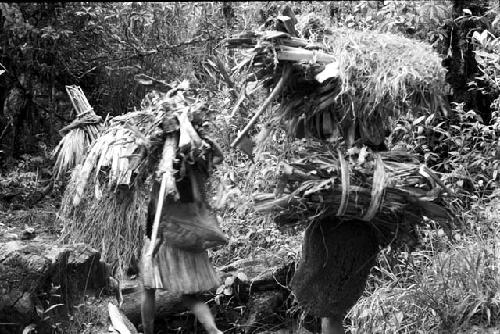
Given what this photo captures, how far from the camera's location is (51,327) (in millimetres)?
4750

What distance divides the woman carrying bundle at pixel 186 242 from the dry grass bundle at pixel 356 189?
64 cm

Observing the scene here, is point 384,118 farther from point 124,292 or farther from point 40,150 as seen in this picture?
point 40,150

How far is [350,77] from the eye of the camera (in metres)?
3.88

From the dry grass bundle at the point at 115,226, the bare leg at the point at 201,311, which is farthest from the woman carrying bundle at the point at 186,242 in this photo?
the dry grass bundle at the point at 115,226

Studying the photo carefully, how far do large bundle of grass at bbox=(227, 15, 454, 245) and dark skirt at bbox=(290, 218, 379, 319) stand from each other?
14 cm

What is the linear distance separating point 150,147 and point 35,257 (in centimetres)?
116

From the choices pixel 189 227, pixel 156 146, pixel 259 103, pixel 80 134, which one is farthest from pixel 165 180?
pixel 80 134

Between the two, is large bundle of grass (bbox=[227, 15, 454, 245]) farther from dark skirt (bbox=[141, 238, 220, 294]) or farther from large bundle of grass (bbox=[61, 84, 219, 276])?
dark skirt (bbox=[141, 238, 220, 294])

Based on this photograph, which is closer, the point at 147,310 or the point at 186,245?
the point at 186,245

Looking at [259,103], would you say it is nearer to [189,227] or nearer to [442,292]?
[189,227]

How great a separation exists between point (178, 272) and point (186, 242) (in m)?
0.22

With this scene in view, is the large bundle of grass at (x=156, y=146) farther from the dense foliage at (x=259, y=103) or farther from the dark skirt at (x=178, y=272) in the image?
the dark skirt at (x=178, y=272)

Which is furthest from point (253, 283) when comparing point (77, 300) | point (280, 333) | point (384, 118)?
point (384, 118)

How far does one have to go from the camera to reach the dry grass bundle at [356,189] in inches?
152
